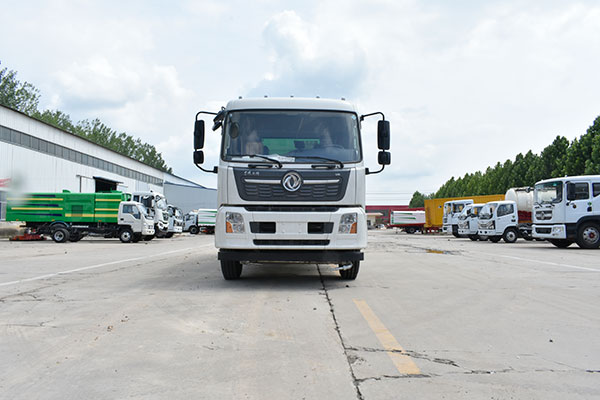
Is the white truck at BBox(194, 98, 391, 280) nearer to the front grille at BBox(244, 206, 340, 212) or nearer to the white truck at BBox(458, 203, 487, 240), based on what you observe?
the front grille at BBox(244, 206, 340, 212)

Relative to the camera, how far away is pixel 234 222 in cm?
741

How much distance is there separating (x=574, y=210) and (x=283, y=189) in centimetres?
1556

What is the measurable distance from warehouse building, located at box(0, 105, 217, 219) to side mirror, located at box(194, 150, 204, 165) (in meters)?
27.9

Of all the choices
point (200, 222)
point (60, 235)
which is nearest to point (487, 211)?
point (60, 235)

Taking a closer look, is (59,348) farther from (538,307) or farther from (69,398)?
(538,307)

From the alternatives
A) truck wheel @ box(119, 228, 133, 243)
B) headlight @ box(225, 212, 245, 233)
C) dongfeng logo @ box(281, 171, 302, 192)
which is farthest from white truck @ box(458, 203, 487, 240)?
headlight @ box(225, 212, 245, 233)

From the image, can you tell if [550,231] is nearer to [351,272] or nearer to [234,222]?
[351,272]

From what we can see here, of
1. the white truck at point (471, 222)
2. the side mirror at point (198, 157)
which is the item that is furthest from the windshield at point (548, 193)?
the side mirror at point (198, 157)

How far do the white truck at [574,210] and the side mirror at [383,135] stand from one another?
13874mm

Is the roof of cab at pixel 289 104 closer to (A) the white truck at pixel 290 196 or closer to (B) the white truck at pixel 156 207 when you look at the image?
(A) the white truck at pixel 290 196

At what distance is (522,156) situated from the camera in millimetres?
51219

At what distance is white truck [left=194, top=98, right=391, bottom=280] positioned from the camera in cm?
737

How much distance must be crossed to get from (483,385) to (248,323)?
2.47 metres

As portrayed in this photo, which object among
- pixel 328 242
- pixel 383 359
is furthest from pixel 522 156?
pixel 383 359
